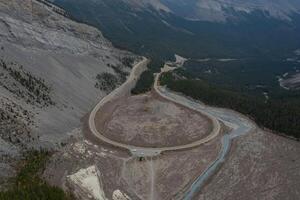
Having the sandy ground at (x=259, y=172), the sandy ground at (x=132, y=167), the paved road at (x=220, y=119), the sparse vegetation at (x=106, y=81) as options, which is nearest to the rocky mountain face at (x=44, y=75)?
the sparse vegetation at (x=106, y=81)

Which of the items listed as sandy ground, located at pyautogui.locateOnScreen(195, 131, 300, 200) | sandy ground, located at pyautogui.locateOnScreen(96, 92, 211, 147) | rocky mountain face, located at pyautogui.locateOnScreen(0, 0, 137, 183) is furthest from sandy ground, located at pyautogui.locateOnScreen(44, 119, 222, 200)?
sandy ground, located at pyautogui.locateOnScreen(96, 92, 211, 147)

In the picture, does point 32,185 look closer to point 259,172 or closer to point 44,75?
point 259,172

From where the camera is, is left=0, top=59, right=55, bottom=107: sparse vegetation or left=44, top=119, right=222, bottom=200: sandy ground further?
left=0, top=59, right=55, bottom=107: sparse vegetation

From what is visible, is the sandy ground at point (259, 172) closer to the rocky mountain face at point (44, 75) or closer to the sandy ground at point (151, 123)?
the sandy ground at point (151, 123)

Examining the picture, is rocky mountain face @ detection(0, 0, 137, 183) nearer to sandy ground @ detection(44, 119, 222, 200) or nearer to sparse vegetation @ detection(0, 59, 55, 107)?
sparse vegetation @ detection(0, 59, 55, 107)

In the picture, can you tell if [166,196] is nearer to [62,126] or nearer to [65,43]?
[62,126]
